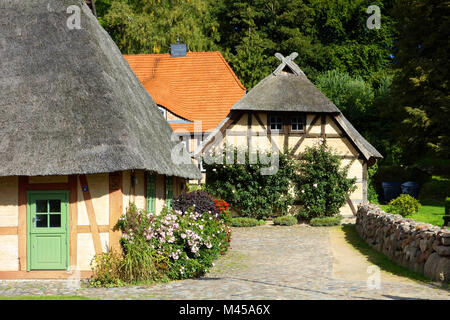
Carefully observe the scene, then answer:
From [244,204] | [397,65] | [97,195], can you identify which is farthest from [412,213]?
[97,195]

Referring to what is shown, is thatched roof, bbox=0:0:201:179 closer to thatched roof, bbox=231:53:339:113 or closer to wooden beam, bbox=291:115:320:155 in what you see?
thatched roof, bbox=231:53:339:113

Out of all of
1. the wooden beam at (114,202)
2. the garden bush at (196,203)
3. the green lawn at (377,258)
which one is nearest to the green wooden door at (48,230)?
the wooden beam at (114,202)

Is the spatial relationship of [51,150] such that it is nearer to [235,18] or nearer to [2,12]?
[2,12]

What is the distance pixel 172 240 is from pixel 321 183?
12.5 meters

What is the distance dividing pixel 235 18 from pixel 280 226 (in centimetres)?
2193

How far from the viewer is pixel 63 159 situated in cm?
1156

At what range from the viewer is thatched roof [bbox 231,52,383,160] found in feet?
77.8

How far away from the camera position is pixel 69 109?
12.2 metres

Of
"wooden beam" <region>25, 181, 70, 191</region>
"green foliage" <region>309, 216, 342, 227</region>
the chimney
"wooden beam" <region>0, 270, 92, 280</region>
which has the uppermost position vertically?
the chimney

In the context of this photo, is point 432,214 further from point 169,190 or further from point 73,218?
point 73,218

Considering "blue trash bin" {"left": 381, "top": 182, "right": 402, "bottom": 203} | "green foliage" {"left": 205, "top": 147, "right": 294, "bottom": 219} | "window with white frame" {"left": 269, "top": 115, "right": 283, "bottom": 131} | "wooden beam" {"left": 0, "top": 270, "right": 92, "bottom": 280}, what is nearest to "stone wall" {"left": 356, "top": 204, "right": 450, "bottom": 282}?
"green foliage" {"left": 205, "top": 147, "right": 294, "bottom": 219}

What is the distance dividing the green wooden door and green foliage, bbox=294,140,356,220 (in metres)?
13.3

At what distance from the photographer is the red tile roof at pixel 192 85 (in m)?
28.2

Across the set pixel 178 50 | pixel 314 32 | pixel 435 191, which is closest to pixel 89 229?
pixel 178 50
